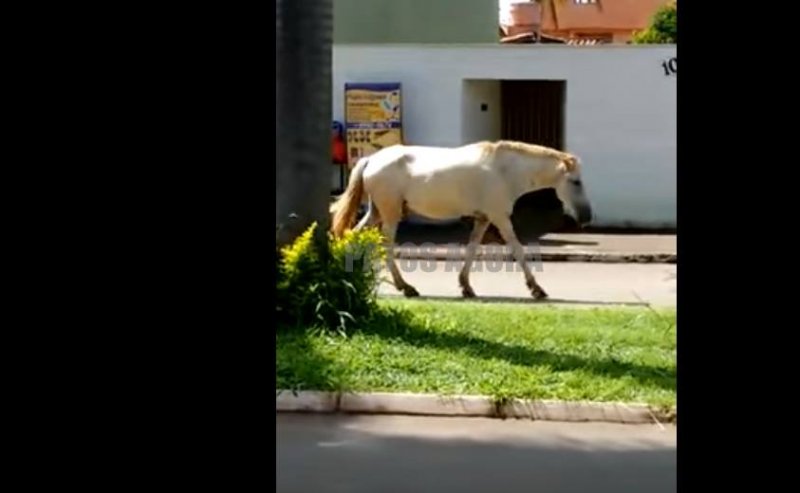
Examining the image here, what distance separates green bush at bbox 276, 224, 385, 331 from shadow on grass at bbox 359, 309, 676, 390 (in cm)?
19

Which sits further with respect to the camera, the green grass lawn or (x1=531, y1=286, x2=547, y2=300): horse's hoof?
(x1=531, y1=286, x2=547, y2=300): horse's hoof

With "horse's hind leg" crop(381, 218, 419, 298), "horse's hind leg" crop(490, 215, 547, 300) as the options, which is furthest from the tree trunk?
"horse's hind leg" crop(490, 215, 547, 300)

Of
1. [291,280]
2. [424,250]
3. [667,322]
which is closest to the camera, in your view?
[291,280]

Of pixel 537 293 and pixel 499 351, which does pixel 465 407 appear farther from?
pixel 537 293

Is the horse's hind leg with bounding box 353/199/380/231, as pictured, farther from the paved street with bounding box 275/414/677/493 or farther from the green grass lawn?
the paved street with bounding box 275/414/677/493

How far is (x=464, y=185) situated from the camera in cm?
1331

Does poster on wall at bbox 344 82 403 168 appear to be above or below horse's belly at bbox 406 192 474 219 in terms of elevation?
above

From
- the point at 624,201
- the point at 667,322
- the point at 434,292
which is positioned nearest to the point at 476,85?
the point at 624,201

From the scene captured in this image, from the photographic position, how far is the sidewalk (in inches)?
694

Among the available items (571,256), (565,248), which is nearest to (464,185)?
(571,256)

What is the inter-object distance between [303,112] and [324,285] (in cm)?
136

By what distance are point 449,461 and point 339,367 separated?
1.97 m
